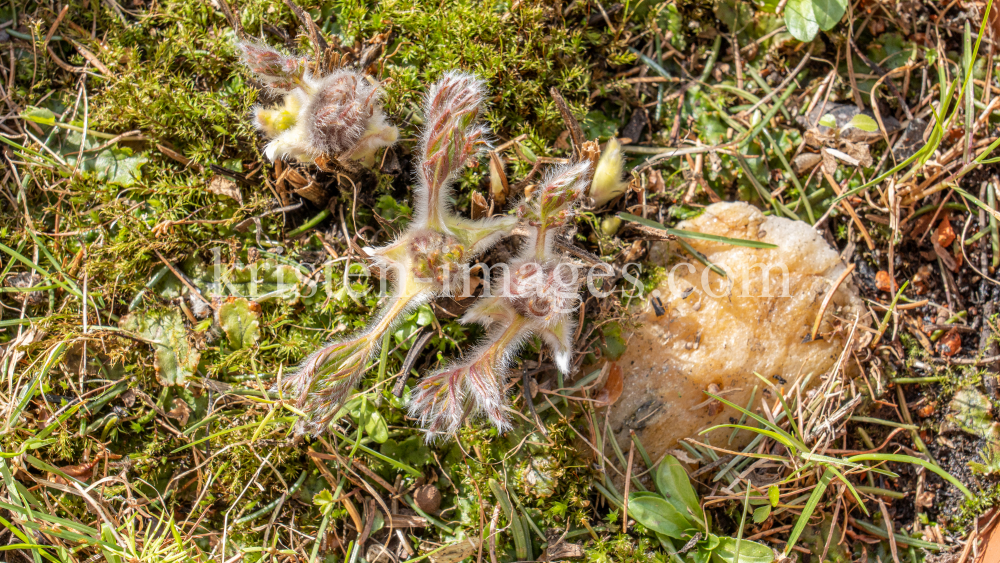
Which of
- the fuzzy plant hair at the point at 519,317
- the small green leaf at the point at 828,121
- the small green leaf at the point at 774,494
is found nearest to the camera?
the fuzzy plant hair at the point at 519,317

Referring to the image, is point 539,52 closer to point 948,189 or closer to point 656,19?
point 656,19

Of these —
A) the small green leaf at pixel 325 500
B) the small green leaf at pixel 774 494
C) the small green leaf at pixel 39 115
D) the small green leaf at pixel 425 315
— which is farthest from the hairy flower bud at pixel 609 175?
the small green leaf at pixel 39 115

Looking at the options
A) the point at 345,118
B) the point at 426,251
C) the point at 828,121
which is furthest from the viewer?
the point at 828,121

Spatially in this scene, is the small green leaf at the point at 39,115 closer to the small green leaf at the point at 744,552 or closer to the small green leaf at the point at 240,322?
the small green leaf at the point at 240,322

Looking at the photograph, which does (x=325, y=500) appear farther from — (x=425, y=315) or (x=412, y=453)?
(x=425, y=315)

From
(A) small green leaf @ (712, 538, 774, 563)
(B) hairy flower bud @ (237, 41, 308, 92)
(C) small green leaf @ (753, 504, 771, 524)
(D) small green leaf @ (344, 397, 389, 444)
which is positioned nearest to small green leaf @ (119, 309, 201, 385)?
(D) small green leaf @ (344, 397, 389, 444)

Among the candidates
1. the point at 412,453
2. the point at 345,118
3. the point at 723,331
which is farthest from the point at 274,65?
the point at 723,331
